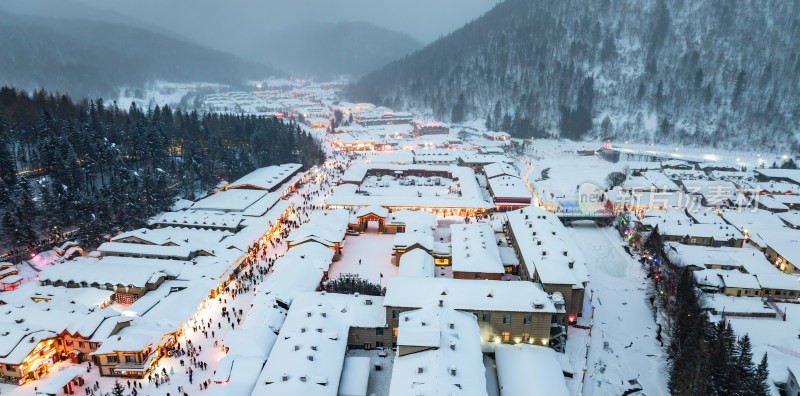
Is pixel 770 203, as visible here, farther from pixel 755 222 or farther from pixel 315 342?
pixel 315 342

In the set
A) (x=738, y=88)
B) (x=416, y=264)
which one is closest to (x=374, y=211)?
(x=416, y=264)

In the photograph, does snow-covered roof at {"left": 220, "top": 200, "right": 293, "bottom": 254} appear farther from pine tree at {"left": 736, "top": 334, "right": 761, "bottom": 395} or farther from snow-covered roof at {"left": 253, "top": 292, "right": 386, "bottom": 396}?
pine tree at {"left": 736, "top": 334, "right": 761, "bottom": 395}

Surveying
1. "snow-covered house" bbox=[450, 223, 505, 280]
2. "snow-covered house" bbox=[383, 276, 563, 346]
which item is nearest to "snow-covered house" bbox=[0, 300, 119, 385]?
"snow-covered house" bbox=[383, 276, 563, 346]

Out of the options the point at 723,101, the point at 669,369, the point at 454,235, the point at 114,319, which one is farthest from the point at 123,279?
the point at 723,101

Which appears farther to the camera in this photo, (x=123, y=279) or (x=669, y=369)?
(x=123, y=279)

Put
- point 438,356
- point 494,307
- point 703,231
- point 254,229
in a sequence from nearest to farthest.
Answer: point 438,356 → point 494,307 → point 254,229 → point 703,231

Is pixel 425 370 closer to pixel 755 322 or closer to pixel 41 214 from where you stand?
pixel 755 322
